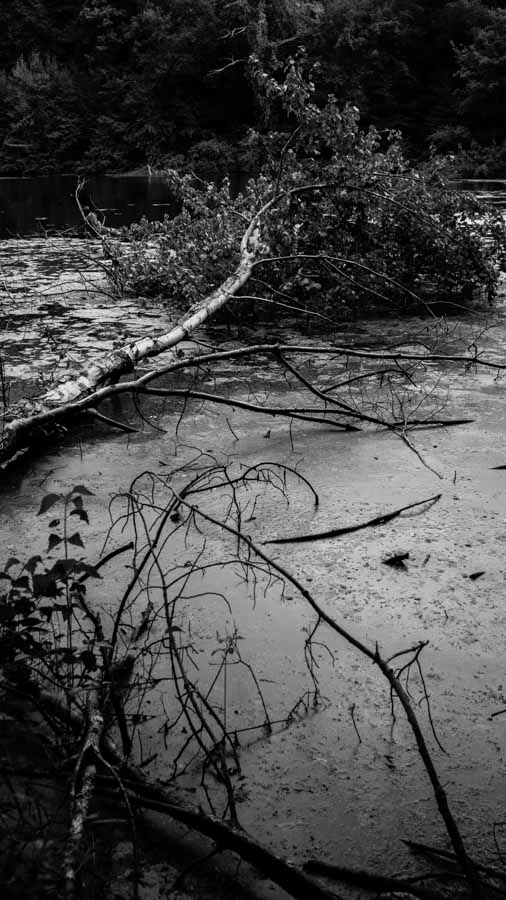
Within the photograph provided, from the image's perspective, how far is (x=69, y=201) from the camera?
15648mm

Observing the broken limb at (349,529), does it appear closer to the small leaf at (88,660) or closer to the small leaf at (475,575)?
the small leaf at (475,575)

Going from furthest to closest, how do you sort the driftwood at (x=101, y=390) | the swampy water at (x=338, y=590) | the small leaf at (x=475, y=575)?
the driftwood at (x=101, y=390), the small leaf at (x=475, y=575), the swampy water at (x=338, y=590)

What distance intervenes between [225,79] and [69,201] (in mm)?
10970

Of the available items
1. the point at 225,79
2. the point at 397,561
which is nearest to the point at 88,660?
the point at 397,561

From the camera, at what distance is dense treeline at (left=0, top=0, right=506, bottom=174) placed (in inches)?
818

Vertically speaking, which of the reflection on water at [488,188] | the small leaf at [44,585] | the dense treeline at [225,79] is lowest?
the small leaf at [44,585]

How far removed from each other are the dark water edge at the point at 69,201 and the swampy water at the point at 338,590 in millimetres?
4850

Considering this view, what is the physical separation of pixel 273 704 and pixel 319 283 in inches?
190

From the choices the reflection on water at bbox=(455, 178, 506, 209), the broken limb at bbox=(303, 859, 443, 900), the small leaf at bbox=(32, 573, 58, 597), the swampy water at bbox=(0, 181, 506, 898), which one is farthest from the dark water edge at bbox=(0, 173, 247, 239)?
the broken limb at bbox=(303, 859, 443, 900)

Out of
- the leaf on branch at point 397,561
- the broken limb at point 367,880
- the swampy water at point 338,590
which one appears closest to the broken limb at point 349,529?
the swampy water at point 338,590

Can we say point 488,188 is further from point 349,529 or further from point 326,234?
point 349,529

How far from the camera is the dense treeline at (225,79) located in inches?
818

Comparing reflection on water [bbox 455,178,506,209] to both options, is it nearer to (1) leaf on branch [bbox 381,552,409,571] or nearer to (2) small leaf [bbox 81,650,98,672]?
(1) leaf on branch [bbox 381,552,409,571]

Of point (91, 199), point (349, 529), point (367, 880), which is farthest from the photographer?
point (91, 199)
